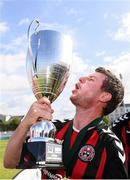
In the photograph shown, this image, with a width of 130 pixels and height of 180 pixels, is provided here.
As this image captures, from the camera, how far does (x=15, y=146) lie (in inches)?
86.8

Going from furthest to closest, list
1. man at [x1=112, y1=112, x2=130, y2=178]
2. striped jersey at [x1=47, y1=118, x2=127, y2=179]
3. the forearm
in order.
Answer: man at [x1=112, y1=112, x2=130, y2=178] < striped jersey at [x1=47, y1=118, x2=127, y2=179] < the forearm

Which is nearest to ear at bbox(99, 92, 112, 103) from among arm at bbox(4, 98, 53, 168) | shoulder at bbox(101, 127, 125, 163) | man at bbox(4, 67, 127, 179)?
man at bbox(4, 67, 127, 179)

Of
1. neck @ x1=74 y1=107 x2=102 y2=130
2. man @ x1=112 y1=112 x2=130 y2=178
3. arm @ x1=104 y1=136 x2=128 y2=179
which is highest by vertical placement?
neck @ x1=74 y1=107 x2=102 y2=130

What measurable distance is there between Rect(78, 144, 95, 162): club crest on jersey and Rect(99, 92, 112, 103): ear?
35 cm

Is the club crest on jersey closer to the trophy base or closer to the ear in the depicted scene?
the ear

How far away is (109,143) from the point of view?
90.4 inches

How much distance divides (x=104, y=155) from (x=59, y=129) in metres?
0.47

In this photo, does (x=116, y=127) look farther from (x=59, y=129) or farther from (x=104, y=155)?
(x=104, y=155)

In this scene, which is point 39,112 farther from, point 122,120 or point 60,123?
point 122,120

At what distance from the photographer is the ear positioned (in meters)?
2.57

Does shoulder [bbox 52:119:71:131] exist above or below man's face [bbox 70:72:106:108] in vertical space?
below

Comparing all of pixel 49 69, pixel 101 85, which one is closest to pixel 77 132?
pixel 101 85

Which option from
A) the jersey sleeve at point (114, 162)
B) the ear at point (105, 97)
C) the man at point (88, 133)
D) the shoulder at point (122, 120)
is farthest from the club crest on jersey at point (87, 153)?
→ the shoulder at point (122, 120)

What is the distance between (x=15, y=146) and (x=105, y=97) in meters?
0.69
